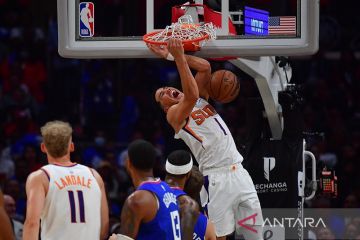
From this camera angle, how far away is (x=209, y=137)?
Answer: 9227 mm

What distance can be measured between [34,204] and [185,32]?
213 cm

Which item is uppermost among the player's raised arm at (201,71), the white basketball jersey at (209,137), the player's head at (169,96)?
the player's raised arm at (201,71)

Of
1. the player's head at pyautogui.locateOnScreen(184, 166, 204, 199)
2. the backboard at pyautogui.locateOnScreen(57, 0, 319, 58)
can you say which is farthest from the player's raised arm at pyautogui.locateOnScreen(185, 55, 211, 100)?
the player's head at pyautogui.locateOnScreen(184, 166, 204, 199)

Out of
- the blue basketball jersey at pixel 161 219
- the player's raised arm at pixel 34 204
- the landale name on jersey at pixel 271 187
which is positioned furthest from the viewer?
the landale name on jersey at pixel 271 187

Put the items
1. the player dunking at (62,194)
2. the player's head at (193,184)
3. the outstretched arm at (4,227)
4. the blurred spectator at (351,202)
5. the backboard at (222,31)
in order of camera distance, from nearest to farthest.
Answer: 1. the player dunking at (62,194)
2. the outstretched arm at (4,227)
3. the player's head at (193,184)
4. the backboard at (222,31)
5. the blurred spectator at (351,202)

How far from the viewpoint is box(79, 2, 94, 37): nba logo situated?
9.12 meters

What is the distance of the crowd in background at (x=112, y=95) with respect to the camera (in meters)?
15.4

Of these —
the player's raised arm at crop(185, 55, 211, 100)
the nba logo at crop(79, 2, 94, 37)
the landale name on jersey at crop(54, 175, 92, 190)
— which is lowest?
the landale name on jersey at crop(54, 175, 92, 190)

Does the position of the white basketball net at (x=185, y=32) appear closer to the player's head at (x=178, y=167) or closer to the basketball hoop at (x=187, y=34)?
the basketball hoop at (x=187, y=34)

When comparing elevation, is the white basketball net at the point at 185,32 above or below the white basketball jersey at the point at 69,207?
above

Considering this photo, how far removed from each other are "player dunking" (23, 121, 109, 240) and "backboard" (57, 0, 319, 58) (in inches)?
55.0

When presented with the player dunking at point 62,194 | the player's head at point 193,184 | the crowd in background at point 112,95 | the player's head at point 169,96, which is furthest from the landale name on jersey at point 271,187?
the crowd in background at point 112,95

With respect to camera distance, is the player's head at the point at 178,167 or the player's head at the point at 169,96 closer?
the player's head at the point at 178,167

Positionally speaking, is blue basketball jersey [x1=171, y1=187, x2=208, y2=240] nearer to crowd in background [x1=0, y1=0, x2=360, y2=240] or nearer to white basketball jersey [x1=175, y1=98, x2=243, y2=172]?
white basketball jersey [x1=175, y1=98, x2=243, y2=172]
